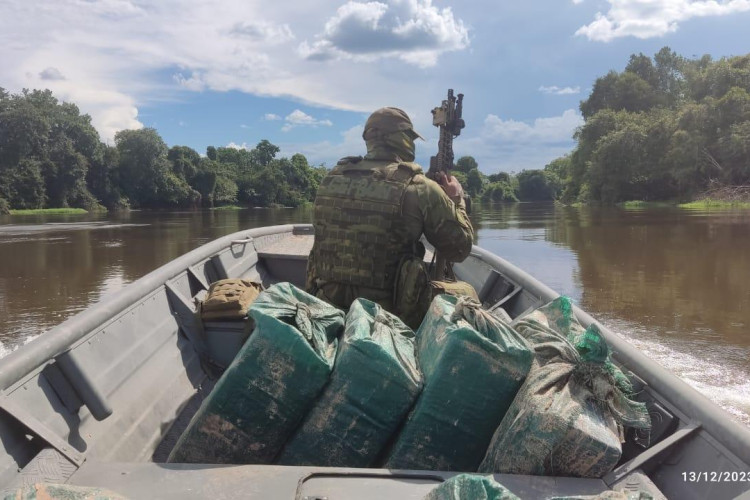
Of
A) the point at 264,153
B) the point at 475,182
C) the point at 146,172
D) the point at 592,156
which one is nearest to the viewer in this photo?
the point at 592,156

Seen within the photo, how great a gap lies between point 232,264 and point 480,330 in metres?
4.06

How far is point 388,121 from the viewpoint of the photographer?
3836mm

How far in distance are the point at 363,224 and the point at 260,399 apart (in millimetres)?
1547

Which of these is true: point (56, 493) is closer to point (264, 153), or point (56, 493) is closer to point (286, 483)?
point (286, 483)

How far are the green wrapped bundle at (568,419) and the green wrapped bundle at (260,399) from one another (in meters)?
0.73

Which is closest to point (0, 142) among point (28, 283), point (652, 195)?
point (28, 283)

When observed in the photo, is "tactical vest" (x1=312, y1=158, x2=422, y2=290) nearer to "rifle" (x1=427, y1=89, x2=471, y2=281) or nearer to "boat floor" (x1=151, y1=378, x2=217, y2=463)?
"boat floor" (x1=151, y1=378, x2=217, y2=463)

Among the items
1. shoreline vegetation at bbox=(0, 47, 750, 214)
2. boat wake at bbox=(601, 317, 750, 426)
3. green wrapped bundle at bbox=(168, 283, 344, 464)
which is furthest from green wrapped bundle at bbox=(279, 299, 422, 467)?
shoreline vegetation at bbox=(0, 47, 750, 214)

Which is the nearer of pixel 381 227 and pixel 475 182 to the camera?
pixel 381 227

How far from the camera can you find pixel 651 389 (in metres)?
2.50

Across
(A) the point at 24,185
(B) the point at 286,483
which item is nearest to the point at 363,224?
(B) the point at 286,483

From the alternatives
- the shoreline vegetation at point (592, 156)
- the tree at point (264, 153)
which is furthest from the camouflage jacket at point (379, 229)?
the tree at point (264, 153)

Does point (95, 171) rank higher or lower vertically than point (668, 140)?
lower

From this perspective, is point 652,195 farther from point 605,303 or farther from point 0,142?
point 0,142
